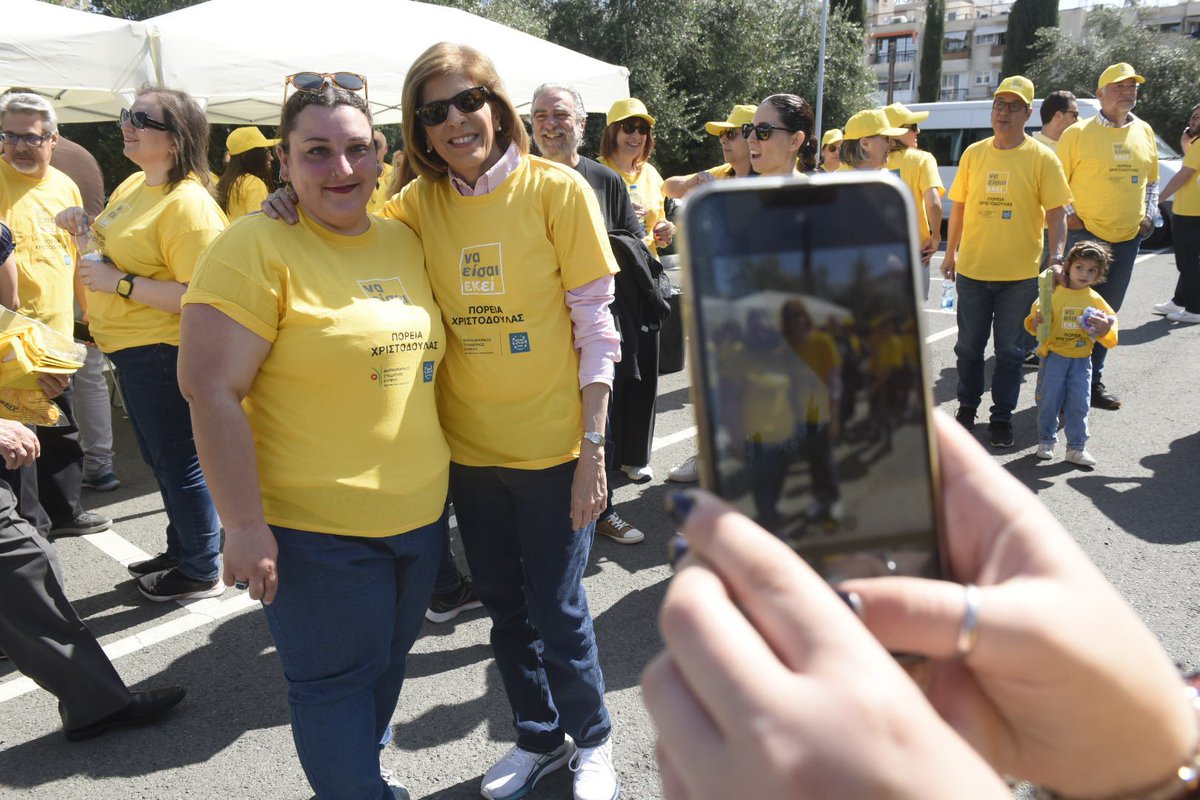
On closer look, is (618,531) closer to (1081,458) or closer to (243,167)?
(243,167)

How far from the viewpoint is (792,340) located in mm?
868

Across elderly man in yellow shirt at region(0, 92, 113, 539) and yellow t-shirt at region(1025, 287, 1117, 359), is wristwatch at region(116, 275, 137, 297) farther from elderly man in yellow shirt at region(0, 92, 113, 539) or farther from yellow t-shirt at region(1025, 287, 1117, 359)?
yellow t-shirt at region(1025, 287, 1117, 359)

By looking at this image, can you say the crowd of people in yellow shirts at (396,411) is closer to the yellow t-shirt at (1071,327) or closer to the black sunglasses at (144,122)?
the black sunglasses at (144,122)

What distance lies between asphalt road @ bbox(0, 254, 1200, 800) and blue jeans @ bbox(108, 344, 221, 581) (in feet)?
0.89

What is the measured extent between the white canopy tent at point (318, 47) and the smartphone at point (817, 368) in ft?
13.8

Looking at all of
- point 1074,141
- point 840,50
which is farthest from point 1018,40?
point 1074,141

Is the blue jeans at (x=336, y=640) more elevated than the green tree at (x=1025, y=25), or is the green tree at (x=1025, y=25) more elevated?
the green tree at (x=1025, y=25)

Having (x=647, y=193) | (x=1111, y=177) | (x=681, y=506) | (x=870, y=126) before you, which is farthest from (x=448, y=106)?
(x=1111, y=177)

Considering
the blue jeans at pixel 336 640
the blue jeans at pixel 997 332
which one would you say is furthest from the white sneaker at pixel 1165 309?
the blue jeans at pixel 336 640

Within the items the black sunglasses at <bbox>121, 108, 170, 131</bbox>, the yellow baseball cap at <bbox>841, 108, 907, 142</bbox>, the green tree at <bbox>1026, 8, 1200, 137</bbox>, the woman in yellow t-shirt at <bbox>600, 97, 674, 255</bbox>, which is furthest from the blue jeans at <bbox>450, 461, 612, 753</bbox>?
the green tree at <bbox>1026, 8, 1200, 137</bbox>

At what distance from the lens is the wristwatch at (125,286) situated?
3.34m

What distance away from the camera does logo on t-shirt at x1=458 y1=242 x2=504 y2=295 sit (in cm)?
222

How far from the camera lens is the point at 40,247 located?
4234 millimetres

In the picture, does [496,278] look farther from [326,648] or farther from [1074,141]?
[1074,141]
